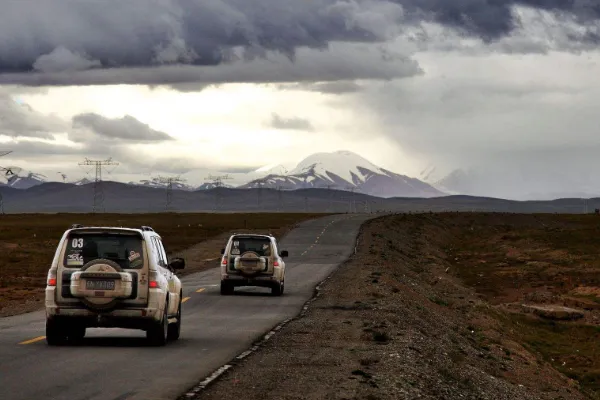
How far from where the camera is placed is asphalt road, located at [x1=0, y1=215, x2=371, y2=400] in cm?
1528

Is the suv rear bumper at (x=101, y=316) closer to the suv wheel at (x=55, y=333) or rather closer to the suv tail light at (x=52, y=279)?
the suv wheel at (x=55, y=333)

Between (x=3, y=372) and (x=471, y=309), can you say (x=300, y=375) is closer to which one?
(x=3, y=372)

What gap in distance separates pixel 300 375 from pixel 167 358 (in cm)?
318

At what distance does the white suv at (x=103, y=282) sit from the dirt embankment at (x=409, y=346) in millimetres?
2432

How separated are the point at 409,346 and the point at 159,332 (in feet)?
18.1

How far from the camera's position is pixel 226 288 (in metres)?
40.8

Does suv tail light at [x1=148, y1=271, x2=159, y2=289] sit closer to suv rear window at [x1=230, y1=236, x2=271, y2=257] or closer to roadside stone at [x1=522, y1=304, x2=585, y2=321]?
suv rear window at [x1=230, y1=236, x2=271, y2=257]

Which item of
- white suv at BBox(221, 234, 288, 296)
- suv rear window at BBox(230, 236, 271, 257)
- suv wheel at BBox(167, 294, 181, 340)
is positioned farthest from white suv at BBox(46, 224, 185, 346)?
suv rear window at BBox(230, 236, 271, 257)

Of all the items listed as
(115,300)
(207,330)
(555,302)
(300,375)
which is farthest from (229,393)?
(555,302)

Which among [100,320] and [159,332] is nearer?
[100,320]

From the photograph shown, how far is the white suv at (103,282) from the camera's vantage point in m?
20.4

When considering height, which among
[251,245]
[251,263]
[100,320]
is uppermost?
[251,245]

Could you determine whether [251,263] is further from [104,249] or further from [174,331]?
[104,249]

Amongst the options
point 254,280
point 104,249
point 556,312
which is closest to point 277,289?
point 254,280
